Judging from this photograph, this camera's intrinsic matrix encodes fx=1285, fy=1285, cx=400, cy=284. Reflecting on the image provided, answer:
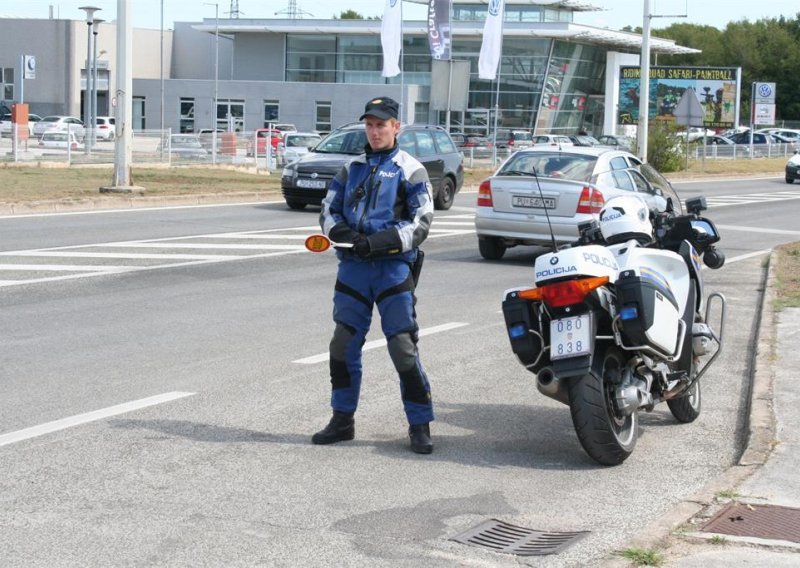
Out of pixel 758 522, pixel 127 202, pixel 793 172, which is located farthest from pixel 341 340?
pixel 793 172

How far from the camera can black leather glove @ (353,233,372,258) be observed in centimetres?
648

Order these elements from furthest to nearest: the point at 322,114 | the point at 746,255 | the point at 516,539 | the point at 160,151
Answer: the point at 322,114 → the point at 160,151 → the point at 746,255 → the point at 516,539

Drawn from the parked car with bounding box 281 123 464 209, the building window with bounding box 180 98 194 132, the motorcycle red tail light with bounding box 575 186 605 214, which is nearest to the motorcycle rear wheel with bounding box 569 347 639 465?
the motorcycle red tail light with bounding box 575 186 605 214

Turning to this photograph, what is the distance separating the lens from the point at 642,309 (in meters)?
6.47

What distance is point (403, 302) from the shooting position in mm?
6668

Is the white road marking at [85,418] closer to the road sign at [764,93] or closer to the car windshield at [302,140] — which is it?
the car windshield at [302,140]

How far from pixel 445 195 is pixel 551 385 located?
20.3 meters

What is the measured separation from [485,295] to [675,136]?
3717 cm

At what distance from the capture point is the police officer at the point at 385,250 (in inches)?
261

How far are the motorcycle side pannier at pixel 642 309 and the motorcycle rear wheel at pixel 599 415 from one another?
0.20m

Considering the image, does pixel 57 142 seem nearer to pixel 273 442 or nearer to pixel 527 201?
pixel 527 201

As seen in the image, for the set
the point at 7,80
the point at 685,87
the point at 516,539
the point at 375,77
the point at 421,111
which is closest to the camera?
the point at 516,539

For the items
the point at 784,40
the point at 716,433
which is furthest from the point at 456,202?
the point at 784,40

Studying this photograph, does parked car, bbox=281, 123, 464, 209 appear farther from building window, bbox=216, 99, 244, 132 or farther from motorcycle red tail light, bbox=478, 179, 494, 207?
building window, bbox=216, 99, 244, 132
